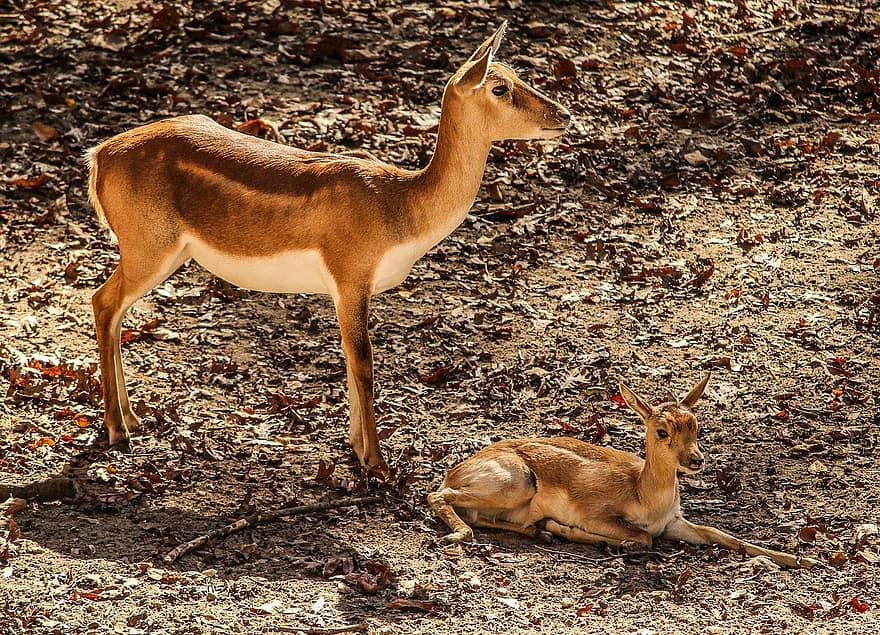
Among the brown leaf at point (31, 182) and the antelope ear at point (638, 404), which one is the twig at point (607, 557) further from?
the brown leaf at point (31, 182)

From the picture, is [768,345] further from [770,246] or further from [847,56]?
[847,56]

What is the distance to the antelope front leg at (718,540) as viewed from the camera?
267 inches

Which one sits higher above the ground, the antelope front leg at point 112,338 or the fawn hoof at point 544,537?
the antelope front leg at point 112,338

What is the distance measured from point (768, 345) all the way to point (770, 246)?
5.25ft

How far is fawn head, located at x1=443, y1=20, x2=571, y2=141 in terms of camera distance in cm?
727

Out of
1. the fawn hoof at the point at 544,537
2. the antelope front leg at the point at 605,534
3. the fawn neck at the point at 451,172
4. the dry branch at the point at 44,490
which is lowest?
the dry branch at the point at 44,490

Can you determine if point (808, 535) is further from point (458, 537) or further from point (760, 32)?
point (760, 32)

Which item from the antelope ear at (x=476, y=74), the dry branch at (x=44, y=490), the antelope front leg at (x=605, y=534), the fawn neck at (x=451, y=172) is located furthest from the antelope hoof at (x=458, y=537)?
the antelope ear at (x=476, y=74)

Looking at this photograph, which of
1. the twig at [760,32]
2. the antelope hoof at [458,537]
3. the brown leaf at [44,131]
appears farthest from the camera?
the twig at [760,32]

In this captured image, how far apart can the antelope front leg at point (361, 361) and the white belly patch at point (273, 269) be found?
0.51ft

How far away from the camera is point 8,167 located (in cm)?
1134

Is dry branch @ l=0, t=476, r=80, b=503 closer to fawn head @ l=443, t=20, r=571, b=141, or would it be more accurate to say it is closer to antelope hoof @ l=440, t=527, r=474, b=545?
antelope hoof @ l=440, t=527, r=474, b=545

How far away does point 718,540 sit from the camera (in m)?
6.93

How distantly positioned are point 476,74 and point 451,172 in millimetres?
627
